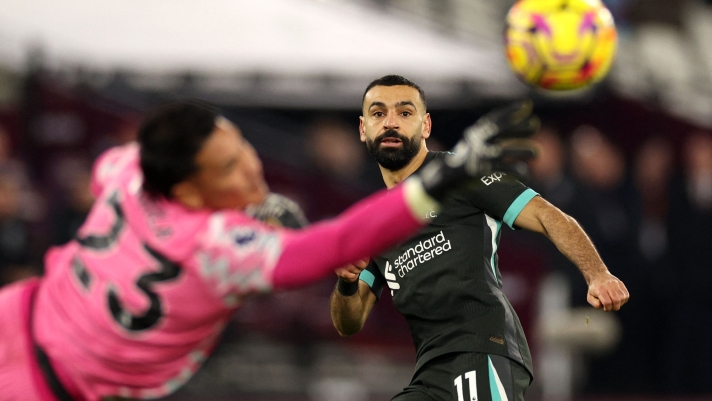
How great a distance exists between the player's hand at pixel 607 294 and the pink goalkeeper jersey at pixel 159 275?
3.47 feet

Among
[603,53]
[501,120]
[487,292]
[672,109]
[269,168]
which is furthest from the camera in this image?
[672,109]

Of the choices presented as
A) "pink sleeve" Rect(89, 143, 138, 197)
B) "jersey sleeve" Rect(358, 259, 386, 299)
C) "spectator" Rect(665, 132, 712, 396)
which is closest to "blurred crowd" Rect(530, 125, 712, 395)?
"spectator" Rect(665, 132, 712, 396)

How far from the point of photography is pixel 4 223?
9.77 m

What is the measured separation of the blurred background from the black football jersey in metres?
5.20

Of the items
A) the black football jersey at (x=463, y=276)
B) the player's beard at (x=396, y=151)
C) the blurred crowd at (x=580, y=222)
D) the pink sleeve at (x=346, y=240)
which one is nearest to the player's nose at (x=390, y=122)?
the player's beard at (x=396, y=151)

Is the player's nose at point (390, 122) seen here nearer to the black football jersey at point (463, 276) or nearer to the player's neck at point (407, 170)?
the player's neck at point (407, 170)

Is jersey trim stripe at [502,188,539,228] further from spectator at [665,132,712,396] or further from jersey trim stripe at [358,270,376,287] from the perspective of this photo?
spectator at [665,132,712,396]

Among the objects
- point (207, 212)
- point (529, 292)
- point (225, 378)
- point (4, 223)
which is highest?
point (207, 212)

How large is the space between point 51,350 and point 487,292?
1.93 meters

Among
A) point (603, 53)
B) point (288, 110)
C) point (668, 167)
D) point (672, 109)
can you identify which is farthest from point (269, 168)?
point (603, 53)

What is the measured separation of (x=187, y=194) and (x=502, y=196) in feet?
4.92

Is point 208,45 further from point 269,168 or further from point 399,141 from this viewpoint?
point 399,141

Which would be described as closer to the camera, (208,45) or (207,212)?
(207,212)

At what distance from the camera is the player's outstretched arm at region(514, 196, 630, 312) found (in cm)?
429
